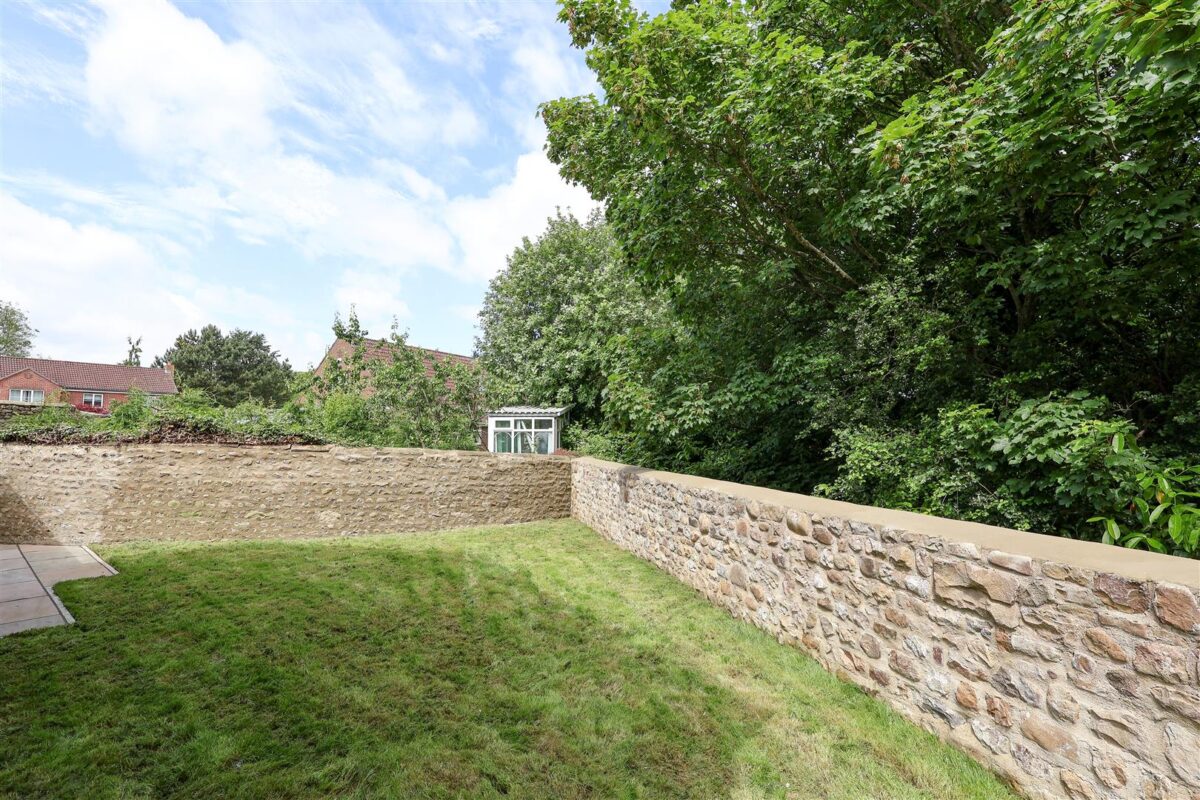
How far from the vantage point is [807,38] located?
651 cm

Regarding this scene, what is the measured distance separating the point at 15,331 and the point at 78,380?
1137 centimetres

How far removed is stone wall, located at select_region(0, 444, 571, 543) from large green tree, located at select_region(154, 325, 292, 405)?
99.1 feet

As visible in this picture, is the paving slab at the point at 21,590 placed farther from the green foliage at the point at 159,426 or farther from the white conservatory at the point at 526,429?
the white conservatory at the point at 526,429

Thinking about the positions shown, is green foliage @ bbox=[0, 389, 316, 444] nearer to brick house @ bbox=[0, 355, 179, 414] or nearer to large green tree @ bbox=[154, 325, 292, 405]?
large green tree @ bbox=[154, 325, 292, 405]

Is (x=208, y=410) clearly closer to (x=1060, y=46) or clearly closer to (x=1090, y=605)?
(x=1090, y=605)

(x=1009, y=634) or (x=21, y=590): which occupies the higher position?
(x=1009, y=634)

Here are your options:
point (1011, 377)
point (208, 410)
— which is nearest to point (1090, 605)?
point (1011, 377)

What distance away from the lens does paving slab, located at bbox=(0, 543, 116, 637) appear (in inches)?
151

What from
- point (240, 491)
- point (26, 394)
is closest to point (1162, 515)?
point (240, 491)

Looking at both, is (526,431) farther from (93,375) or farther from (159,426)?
(93,375)

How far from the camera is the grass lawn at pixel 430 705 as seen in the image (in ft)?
7.06

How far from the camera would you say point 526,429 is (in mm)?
14797

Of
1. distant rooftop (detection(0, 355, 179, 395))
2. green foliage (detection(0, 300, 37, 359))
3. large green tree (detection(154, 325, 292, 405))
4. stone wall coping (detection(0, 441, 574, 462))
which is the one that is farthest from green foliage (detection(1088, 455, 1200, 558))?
green foliage (detection(0, 300, 37, 359))

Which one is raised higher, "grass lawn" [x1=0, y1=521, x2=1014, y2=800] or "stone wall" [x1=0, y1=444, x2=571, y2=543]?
"stone wall" [x1=0, y1=444, x2=571, y2=543]
